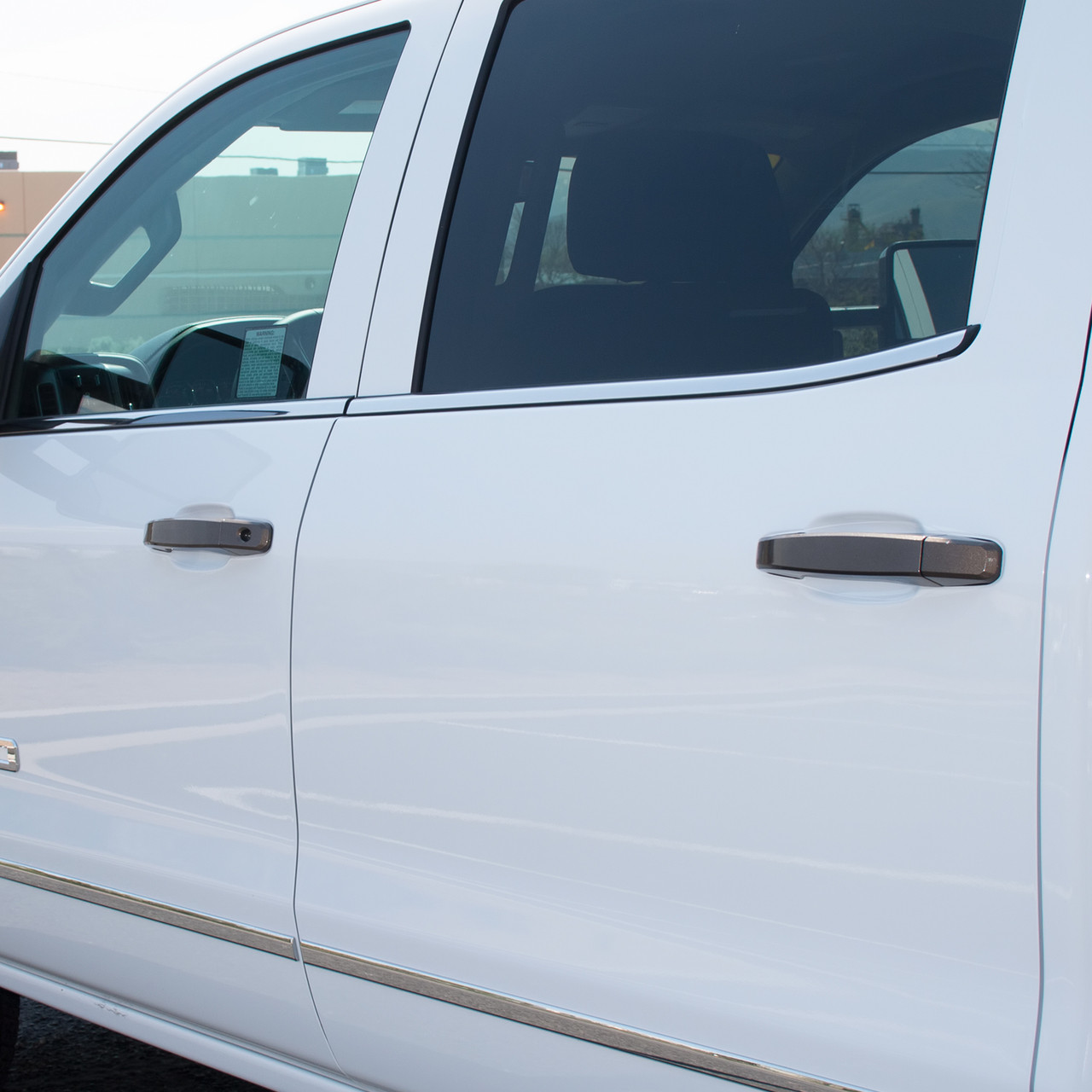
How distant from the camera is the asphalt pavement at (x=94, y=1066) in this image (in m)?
2.56

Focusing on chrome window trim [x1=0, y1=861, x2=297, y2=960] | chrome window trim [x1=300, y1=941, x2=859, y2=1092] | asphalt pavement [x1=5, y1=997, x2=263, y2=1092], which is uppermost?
chrome window trim [x1=300, y1=941, x2=859, y2=1092]

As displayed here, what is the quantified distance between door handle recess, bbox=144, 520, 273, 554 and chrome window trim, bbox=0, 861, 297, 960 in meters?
0.52

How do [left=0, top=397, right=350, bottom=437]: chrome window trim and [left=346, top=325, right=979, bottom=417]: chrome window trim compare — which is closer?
[left=346, top=325, right=979, bottom=417]: chrome window trim

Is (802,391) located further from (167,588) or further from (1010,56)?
(167,588)

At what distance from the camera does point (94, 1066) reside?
267cm

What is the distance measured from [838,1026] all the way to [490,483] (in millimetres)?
692

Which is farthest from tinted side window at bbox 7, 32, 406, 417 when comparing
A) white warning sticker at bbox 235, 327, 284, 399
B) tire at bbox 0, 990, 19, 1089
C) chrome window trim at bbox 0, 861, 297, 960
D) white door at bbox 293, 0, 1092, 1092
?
tire at bbox 0, 990, 19, 1089

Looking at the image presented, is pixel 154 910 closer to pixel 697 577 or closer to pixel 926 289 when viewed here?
pixel 697 577

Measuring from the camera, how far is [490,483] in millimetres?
1435

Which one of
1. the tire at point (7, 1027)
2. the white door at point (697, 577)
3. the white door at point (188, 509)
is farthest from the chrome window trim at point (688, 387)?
the tire at point (7, 1027)

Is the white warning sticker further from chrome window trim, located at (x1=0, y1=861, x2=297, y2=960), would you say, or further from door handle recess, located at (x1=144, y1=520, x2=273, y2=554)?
chrome window trim, located at (x1=0, y1=861, x2=297, y2=960)

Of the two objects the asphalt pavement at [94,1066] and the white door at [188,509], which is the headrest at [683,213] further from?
the asphalt pavement at [94,1066]

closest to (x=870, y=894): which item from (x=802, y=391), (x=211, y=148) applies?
(x=802, y=391)

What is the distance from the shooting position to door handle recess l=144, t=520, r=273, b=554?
1.62 m
